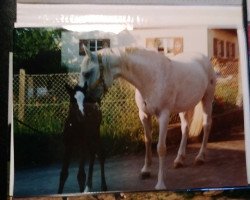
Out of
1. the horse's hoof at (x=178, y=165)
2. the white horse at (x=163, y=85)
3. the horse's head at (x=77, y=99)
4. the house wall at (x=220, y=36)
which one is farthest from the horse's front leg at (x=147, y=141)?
the house wall at (x=220, y=36)

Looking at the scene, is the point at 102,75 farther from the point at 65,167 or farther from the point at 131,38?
the point at 65,167

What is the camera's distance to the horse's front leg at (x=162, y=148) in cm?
275

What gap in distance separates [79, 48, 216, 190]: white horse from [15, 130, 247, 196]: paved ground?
49 millimetres

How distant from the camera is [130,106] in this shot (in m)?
2.74

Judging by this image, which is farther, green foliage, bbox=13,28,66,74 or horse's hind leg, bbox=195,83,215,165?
horse's hind leg, bbox=195,83,215,165

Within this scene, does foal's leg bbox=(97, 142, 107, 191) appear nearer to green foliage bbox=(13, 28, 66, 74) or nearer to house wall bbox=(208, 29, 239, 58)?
green foliage bbox=(13, 28, 66, 74)

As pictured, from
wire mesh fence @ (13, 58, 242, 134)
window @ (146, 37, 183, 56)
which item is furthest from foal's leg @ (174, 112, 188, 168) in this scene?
window @ (146, 37, 183, 56)

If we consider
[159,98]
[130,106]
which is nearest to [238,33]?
[159,98]

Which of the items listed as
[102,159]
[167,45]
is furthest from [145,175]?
[167,45]

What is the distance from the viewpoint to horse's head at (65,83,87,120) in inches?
107

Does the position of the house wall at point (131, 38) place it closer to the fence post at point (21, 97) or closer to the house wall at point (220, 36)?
the house wall at point (220, 36)

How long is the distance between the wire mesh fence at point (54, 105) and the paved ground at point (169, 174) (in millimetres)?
242

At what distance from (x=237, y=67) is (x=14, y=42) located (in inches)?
58.9

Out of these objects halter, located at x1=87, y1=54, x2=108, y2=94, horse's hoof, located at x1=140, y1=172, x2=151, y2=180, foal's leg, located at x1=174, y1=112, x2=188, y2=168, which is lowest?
horse's hoof, located at x1=140, y1=172, x2=151, y2=180
